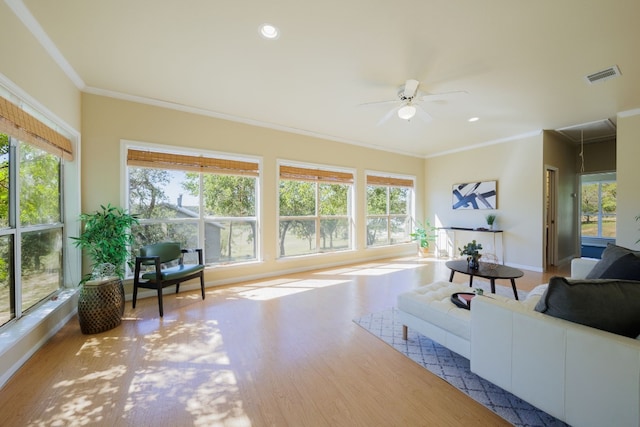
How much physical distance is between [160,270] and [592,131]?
7798 millimetres

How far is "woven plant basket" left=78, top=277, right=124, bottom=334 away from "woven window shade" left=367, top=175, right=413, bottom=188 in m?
4.87

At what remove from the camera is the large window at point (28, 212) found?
6.52 ft

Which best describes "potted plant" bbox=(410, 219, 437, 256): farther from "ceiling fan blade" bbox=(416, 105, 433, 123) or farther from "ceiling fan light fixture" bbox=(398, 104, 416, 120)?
"ceiling fan light fixture" bbox=(398, 104, 416, 120)

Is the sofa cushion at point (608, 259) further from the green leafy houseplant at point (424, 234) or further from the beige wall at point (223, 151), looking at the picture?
the green leafy houseplant at point (424, 234)

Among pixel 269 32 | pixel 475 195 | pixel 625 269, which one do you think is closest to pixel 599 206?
pixel 475 195

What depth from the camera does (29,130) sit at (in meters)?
2.07

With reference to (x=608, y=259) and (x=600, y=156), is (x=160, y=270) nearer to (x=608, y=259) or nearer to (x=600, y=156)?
(x=608, y=259)

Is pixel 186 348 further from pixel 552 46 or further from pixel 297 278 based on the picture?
pixel 552 46

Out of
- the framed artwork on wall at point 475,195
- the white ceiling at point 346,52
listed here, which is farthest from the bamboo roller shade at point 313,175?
the framed artwork on wall at point 475,195

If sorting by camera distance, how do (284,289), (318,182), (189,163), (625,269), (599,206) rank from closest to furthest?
(625,269), (189,163), (284,289), (318,182), (599,206)

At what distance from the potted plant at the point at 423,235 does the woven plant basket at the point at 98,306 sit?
5933mm

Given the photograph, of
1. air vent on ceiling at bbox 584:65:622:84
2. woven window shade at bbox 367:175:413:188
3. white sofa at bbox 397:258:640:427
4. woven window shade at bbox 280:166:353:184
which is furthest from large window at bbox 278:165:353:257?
air vent on ceiling at bbox 584:65:622:84

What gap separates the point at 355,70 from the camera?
2.71 meters

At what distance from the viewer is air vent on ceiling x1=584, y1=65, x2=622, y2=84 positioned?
2.64 meters
